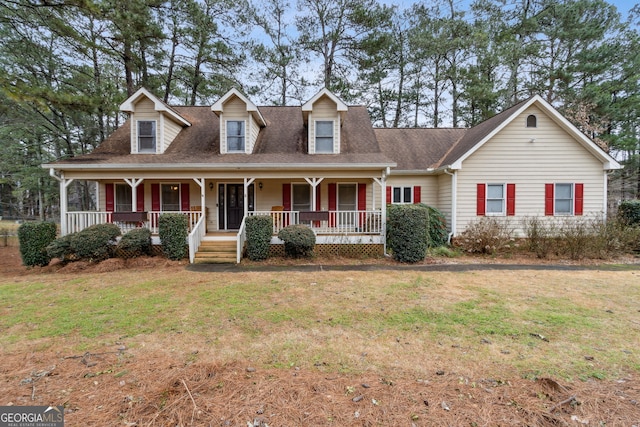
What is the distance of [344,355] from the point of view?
3.52m

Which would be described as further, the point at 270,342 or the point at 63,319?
the point at 63,319

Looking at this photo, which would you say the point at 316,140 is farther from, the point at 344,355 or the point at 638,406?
the point at 638,406

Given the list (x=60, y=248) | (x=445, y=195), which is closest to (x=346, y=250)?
(x=445, y=195)

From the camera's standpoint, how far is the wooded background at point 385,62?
1781 centimetres

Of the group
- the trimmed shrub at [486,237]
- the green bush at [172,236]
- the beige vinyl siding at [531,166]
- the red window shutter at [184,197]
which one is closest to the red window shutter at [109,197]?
the red window shutter at [184,197]

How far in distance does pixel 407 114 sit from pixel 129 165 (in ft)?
68.6

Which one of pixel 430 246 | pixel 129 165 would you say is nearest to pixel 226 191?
pixel 129 165

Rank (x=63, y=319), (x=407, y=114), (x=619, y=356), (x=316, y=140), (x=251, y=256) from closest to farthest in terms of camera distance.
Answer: (x=619, y=356), (x=63, y=319), (x=251, y=256), (x=316, y=140), (x=407, y=114)

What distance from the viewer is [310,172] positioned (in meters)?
10.6

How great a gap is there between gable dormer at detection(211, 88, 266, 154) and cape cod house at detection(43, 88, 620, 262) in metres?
0.04

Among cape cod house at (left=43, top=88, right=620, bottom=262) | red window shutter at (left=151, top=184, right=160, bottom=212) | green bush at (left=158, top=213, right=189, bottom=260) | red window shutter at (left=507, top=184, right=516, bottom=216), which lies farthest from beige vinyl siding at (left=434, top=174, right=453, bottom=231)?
red window shutter at (left=151, top=184, right=160, bottom=212)

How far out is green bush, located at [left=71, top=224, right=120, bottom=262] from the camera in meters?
8.80

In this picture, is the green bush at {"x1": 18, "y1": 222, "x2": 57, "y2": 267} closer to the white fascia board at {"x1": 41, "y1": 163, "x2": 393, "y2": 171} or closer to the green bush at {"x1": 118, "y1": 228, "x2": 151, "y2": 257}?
the green bush at {"x1": 118, "y1": 228, "x2": 151, "y2": 257}

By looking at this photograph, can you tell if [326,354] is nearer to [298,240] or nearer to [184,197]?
[298,240]
